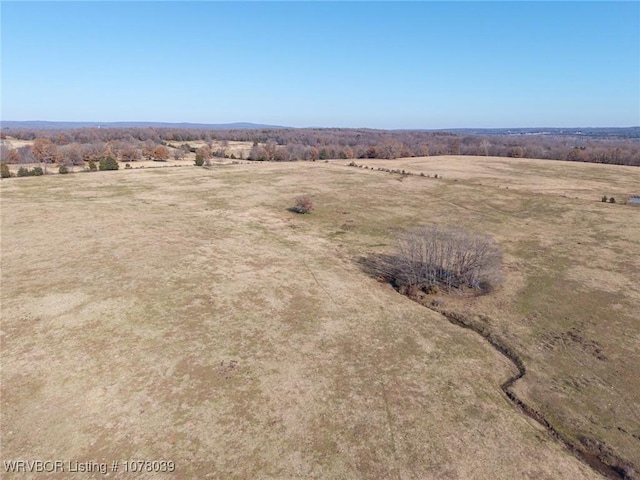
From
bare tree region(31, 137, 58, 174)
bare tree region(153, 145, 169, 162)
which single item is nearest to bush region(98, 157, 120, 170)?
bare tree region(153, 145, 169, 162)

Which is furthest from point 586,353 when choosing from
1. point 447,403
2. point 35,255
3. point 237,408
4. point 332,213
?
point 35,255

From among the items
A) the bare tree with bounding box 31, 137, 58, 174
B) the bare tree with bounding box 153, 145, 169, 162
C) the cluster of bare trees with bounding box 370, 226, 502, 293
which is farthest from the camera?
the bare tree with bounding box 153, 145, 169, 162

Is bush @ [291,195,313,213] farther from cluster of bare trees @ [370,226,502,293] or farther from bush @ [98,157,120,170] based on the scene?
bush @ [98,157,120,170]

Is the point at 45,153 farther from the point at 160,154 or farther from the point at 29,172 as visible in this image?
the point at 29,172

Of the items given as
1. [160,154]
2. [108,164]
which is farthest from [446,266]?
[160,154]

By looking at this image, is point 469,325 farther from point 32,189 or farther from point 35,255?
point 32,189
